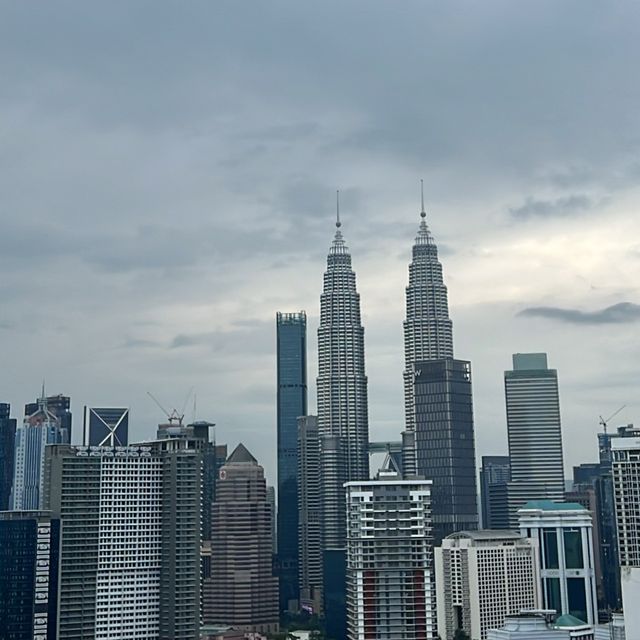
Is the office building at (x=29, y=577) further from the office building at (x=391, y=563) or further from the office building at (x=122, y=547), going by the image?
the office building at (x=391, y=563)

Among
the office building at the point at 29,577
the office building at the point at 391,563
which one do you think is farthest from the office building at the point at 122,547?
the office building at the point at 391,563

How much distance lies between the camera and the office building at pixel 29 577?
18575 centimetres

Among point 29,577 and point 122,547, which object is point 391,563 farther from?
point 29,577

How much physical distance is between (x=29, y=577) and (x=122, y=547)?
18293mm

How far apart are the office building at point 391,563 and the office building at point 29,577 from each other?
61.1 meters

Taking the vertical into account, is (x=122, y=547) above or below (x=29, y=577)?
above

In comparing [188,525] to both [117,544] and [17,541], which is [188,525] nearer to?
[117,544]

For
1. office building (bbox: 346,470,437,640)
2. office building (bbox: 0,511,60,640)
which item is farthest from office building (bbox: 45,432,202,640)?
office building (bbox: 346,470,437,640)

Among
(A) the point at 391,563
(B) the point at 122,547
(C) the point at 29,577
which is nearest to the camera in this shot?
(A) the point at 391,563

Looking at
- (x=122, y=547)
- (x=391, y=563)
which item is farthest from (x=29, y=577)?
(x=391, y=563)

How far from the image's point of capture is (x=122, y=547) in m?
195

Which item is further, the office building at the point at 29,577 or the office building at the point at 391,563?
the office building at the point at 29,577

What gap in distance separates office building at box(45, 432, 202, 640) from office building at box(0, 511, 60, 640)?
6.82 feet

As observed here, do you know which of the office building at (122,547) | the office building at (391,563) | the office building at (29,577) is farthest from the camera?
the office building at (122,547)
